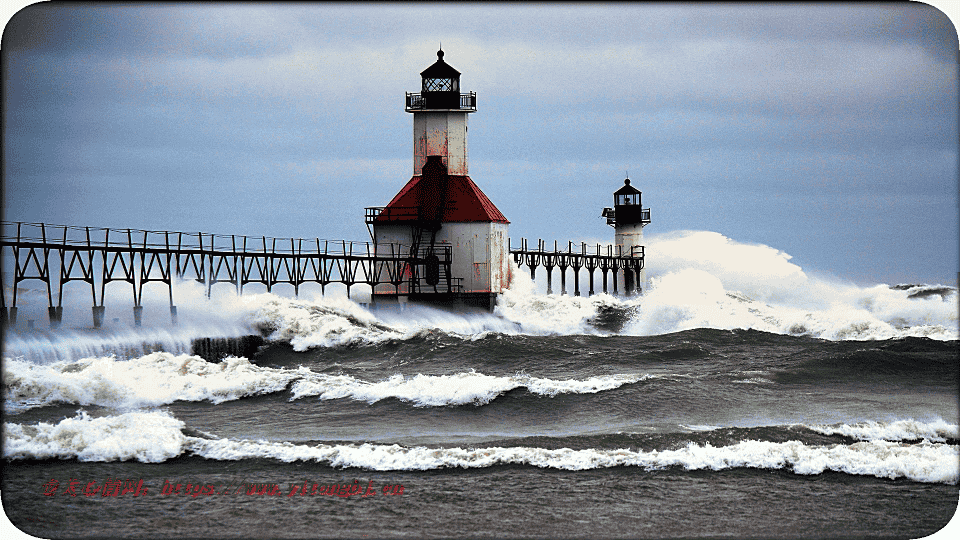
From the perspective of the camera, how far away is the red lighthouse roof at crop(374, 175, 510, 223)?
32.2 metres

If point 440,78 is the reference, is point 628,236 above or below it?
below

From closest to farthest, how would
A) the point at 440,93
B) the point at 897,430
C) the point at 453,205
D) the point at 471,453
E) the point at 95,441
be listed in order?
the point at 471,453 < the point at 95,441 < the point at 897,430 < the point at 453,205 < the point at 440,93

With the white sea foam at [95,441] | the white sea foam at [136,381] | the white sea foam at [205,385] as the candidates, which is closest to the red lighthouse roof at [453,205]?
the white sea foam at [136,381]

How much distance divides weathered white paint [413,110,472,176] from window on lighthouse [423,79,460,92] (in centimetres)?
91

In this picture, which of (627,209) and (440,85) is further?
(627,209)

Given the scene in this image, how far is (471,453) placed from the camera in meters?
9.77

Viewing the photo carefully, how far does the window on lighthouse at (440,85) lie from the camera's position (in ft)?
112

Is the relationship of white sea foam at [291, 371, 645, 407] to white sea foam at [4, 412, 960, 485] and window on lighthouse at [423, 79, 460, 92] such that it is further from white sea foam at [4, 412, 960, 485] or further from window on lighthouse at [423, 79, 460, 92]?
window on lighthouse at [423, 79, 460, 92]

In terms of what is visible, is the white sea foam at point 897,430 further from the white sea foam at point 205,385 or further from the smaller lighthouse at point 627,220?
the smaller lighthouse at point 627,220

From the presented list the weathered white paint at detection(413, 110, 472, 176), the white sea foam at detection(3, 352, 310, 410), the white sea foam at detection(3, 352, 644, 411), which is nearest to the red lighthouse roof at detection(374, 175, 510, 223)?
the weathered white paint at detection(413, 110, 472, 176)

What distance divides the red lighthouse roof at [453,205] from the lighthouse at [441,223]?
4 centimetres

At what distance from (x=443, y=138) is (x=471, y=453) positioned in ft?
82.4

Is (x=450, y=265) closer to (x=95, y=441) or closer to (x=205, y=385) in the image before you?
(x=205, y=385)

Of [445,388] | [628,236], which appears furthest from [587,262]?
[445,388]
